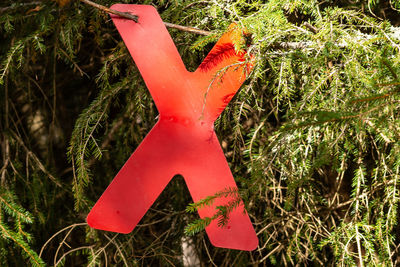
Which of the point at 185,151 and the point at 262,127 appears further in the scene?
the point at 262,127

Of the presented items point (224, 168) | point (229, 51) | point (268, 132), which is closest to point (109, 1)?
point (229, 51)

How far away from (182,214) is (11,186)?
0.68 m

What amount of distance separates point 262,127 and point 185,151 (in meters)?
0.52

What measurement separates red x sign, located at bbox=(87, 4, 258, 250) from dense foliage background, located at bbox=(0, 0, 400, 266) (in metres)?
0.07

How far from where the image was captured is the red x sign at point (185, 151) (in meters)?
1.09

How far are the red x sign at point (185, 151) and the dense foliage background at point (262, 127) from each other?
75 mm

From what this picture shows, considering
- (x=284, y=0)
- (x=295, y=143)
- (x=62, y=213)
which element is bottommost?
(x=62, y=213)

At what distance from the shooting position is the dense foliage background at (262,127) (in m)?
1.07

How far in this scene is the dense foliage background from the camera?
1.07 m

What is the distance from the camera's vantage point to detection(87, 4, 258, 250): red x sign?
3.56 feet

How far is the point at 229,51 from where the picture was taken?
3.60 feet

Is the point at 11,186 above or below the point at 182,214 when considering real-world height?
→ above

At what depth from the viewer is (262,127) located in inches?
60.9

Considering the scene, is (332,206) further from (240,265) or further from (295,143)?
(295,143)
